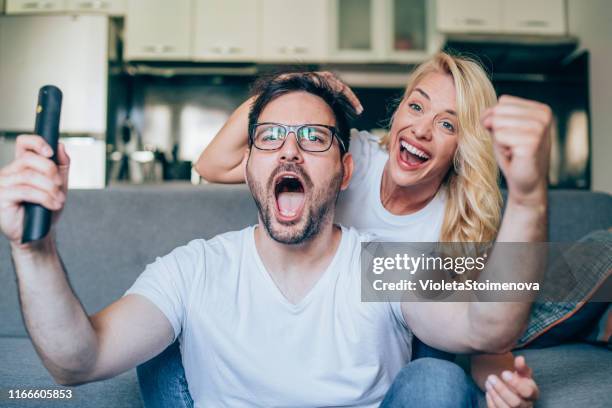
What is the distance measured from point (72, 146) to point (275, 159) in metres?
2.73

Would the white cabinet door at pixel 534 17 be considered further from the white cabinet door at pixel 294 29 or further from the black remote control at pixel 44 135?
the black remote control at pixel 44 135

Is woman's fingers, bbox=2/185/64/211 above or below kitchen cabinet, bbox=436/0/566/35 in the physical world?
below

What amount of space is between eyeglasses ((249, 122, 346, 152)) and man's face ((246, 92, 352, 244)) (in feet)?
0.04

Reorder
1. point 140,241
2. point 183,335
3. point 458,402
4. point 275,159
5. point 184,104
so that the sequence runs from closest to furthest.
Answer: point 458,402 → point 183,335 → point 275,159 → point 140,241 → point 184,104

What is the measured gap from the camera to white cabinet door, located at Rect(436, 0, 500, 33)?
3566mm

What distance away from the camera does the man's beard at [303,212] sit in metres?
1.12

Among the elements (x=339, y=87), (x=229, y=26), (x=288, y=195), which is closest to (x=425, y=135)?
(x=339, y=87)

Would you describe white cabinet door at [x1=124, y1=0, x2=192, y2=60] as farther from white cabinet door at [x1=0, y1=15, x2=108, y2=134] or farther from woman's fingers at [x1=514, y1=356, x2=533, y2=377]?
woman's fingers at [x1=514, y1=356, x2=533, y2=377]

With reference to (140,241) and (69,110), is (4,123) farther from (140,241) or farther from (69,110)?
(140,241)

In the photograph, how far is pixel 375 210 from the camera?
1494 mm

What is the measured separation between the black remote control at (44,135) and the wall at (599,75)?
309 cm

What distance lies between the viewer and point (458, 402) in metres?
0.86

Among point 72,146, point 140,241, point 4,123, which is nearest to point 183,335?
point 140,241

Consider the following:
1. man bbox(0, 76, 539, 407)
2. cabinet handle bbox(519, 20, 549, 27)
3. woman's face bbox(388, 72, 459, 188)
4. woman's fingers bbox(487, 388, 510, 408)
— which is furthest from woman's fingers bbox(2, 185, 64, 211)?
cabinet handle bbox(519, 20, 549, 27)
